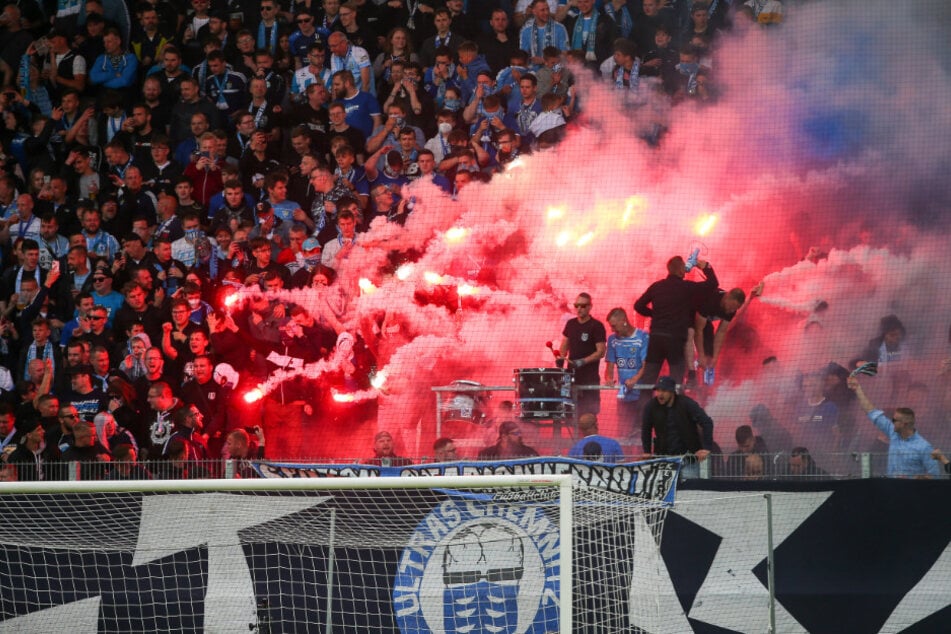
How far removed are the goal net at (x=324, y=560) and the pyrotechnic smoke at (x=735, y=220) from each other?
2.85m

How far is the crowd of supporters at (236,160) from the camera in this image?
33.0ft

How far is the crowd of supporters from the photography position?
1007 centimetres

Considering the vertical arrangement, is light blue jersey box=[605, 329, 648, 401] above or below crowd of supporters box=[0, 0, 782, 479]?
below

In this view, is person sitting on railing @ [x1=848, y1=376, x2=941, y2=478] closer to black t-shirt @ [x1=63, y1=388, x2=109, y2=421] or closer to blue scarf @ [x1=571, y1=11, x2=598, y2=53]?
blue scarf @ [x1=571, y1=11, x2=598, y2=53]

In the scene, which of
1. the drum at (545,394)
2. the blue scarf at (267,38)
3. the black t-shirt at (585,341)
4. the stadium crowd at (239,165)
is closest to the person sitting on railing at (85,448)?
the stadium crowd at (239,165)

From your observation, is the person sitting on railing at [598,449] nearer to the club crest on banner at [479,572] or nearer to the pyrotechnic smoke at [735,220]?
the club crest on banner at [479,572]

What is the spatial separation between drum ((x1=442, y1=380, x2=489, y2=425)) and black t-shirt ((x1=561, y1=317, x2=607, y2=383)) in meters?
0.76

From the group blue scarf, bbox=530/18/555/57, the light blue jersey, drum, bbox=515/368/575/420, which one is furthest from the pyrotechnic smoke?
drum, bbox=515/368/575/420

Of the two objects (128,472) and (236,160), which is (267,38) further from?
(128,472)

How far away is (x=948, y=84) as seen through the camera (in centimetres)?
1059

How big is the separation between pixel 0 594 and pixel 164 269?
14.0ft

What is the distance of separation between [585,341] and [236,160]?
4036 mm

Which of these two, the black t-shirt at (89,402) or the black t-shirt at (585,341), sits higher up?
the black t-shirt at (585,341)

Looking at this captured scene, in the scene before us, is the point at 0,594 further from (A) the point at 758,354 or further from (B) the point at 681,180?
(B) the point at 681,180
